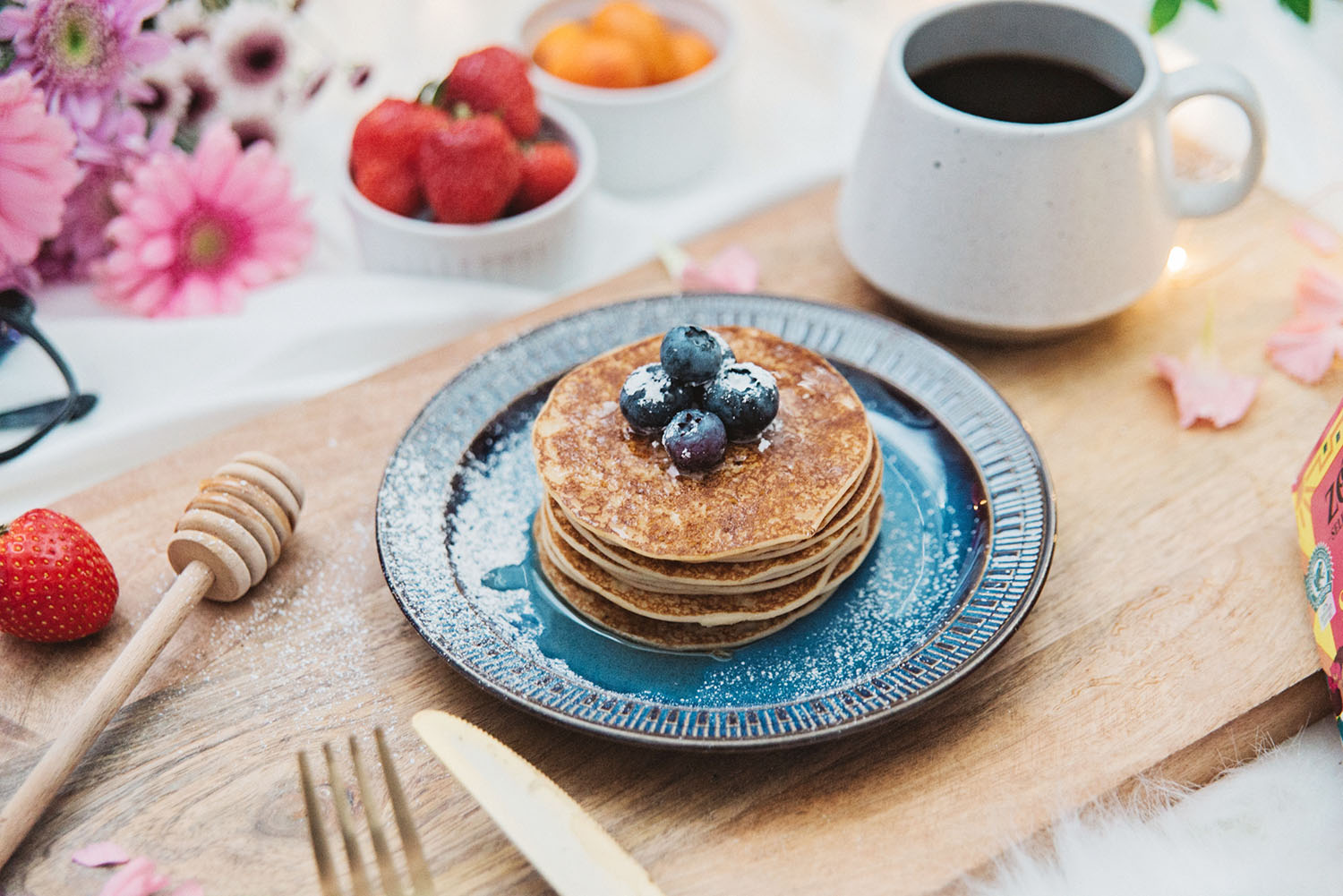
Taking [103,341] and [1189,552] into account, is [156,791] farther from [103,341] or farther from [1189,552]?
[1189,552]

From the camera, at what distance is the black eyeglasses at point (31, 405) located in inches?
63.7

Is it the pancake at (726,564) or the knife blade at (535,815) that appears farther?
Answer: the pancake at (726,564)

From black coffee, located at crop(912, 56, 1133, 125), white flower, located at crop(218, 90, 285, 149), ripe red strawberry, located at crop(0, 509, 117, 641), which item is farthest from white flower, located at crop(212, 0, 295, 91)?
black coffee, located at crop(912, 56, 1133, 125)

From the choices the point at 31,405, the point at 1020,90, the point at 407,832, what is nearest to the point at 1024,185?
the point at 1020,90

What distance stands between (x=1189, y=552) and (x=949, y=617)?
0.37 meters

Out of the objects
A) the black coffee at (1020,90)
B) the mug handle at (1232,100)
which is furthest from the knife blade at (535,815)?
the mug handle at (1232,100)

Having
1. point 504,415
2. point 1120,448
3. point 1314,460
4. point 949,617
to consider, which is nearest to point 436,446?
point 504,415

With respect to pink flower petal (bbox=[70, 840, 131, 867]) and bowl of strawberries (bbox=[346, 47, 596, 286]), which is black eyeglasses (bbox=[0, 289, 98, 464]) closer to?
bowl of strawberries (bbox=[346, 47, 596, 286])

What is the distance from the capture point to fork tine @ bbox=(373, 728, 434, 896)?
104 cm

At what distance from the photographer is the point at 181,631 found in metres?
1.33

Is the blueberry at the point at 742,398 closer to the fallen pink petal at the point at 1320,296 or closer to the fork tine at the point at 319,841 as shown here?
the fork tine at the point at 319,841

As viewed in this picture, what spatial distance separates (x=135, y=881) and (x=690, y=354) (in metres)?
0.73

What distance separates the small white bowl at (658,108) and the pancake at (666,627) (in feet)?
3.48

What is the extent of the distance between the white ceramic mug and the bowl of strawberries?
0.51m
